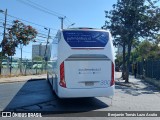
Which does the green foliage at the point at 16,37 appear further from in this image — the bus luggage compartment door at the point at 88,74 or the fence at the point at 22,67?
the bus luggage compartment door at the point at 88,74

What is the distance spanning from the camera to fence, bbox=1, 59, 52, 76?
4106 centimetres

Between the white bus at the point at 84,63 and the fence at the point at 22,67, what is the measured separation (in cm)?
2173

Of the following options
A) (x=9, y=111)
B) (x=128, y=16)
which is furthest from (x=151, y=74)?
(x=9, y=111)

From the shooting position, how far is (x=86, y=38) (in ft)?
44.3

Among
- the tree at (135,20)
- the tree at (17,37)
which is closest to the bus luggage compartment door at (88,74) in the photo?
the tree at (135,20)

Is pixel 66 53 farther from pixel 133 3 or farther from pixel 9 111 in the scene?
pixel 133 3

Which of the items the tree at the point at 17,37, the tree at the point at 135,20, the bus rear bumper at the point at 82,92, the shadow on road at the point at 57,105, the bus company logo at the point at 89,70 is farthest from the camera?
the tree at the point at 17,37

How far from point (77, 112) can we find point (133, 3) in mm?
18972

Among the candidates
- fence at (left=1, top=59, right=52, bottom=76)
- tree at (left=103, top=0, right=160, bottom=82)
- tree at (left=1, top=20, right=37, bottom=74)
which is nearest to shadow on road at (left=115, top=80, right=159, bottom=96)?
tree at (left=103, top=0, right=160, bottom=82)

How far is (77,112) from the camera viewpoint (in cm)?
1202

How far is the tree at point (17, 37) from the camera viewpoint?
39.7 meters

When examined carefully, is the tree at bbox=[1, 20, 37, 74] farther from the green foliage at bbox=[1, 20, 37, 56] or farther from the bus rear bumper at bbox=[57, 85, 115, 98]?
the bus rear bumper at bbox=[57, 85, 115, 98]

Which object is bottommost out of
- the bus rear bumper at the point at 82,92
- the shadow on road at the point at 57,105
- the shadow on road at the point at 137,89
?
the shadow on road at the point at 137,89

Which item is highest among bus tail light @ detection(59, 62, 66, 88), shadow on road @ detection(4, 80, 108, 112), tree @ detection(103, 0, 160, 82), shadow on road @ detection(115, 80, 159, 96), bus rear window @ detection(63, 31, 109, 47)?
tree @ detection(103, 0, 160, 82)
